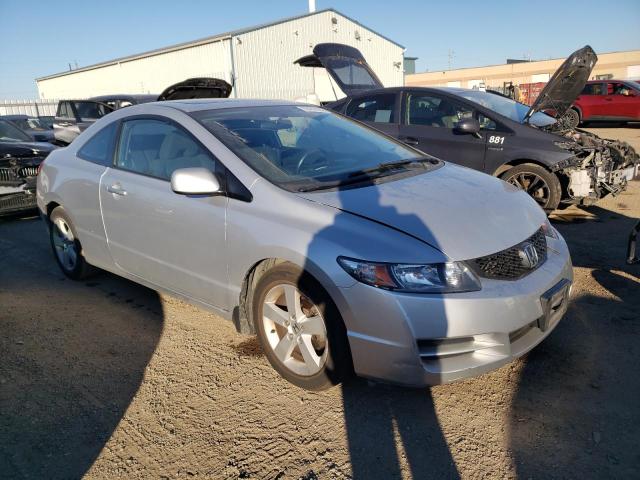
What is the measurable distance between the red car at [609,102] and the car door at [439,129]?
14.4 metres

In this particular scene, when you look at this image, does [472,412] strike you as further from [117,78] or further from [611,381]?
[117,78]

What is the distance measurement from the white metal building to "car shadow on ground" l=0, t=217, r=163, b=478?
2093 cm

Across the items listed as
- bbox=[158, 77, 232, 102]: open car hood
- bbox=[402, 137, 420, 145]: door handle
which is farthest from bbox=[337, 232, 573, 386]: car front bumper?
bbox=[158, 77, 232, 102]: open car hood

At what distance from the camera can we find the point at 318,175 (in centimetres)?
310

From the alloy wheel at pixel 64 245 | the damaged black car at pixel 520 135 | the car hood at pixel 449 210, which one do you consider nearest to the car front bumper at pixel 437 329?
the car hood at pixel 449 210

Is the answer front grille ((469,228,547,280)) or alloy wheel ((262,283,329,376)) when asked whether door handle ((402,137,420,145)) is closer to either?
front grille ((469,228,547,280))

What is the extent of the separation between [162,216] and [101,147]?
3.88 ft

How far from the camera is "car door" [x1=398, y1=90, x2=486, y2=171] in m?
6.17

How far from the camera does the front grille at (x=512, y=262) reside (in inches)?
96.4

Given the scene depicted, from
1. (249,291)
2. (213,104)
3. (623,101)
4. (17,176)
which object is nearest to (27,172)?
(17,176)

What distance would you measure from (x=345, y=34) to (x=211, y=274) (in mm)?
29625

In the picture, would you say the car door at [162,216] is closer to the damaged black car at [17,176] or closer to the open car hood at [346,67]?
the damaged black car at [17,176]

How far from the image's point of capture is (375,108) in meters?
6.97

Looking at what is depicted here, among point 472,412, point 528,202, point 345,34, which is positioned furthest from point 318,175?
point 345,34
